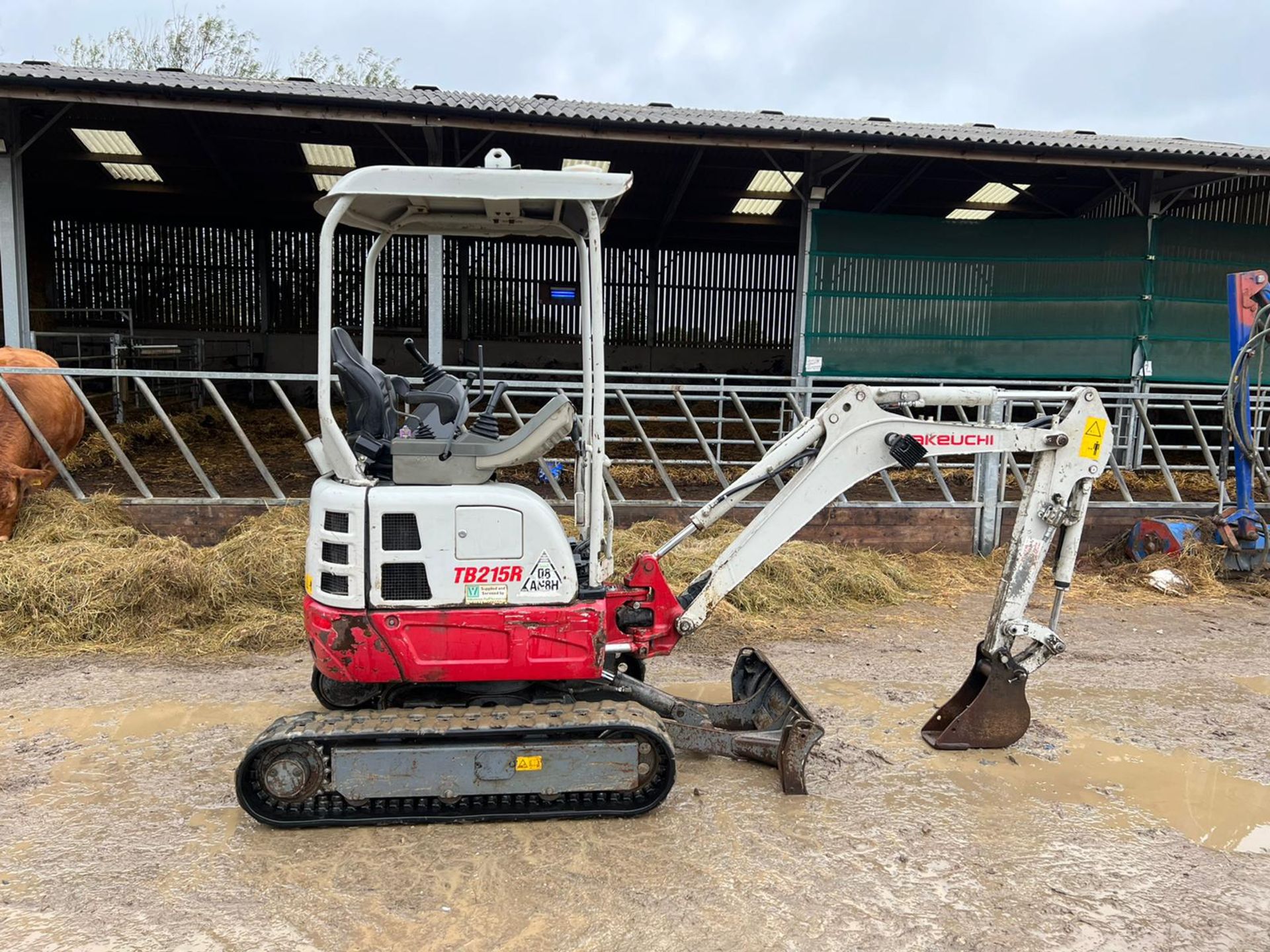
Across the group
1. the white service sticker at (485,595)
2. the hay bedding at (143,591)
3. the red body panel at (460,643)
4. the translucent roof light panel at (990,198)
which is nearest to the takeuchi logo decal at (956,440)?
the red body panel at (460,643)

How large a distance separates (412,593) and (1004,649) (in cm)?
292

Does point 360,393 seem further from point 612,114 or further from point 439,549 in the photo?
point 612,114

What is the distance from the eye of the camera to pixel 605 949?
124 inches

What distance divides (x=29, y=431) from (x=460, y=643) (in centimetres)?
560

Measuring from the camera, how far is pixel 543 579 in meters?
3.95

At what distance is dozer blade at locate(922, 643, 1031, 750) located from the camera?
4730mm

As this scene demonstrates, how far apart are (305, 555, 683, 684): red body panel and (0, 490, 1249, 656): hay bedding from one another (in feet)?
8.68

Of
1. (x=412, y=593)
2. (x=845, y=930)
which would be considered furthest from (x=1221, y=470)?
(x=412, y=593)

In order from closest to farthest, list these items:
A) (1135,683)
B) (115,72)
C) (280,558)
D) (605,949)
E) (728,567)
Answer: (605,949), (728,567), (1135,683), (280,558), (115,72)

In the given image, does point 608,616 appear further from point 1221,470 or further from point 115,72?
point 115,72

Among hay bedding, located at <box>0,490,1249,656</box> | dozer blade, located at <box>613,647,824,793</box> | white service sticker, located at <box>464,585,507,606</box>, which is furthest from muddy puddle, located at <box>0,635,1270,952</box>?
hay bedding, located at <box>0,490,1249,656</box>

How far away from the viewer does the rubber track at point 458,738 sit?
3779mm

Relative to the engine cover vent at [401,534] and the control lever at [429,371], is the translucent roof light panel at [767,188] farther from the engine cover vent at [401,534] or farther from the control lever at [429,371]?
the engine cover vent at [401,534]

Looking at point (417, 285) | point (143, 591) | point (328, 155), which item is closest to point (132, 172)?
point (328, 155)
